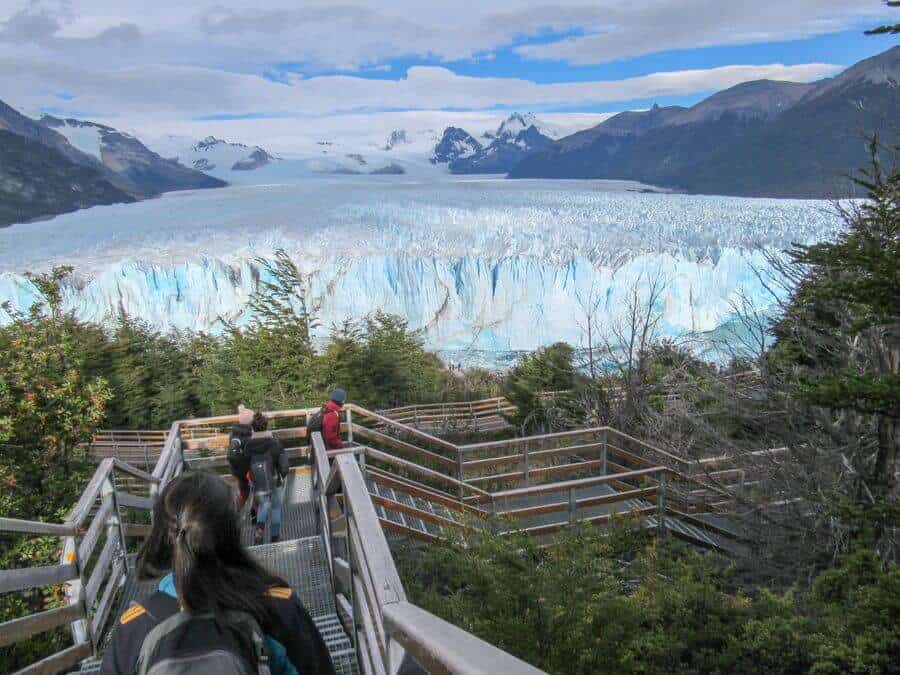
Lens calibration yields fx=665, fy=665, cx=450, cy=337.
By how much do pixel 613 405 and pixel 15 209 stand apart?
199 feet

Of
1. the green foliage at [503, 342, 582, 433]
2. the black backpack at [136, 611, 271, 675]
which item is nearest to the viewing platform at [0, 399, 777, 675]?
the black backpack at [136, 611, 271, 675]

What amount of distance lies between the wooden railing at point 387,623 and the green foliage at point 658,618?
1.04m

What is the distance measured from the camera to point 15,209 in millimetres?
55844

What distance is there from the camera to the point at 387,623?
135 cm

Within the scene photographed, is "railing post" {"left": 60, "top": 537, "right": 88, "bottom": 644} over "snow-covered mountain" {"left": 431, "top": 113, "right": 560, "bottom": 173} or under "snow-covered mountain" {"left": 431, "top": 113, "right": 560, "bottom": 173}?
under

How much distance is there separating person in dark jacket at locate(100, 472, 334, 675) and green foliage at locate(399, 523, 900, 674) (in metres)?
2.04

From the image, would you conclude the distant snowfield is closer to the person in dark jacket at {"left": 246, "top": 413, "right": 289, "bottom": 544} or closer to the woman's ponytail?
the person in dark jacket at {"left": 246, "top": 413, "right": 289, "bottom": 544}

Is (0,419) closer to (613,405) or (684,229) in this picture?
(613,405)

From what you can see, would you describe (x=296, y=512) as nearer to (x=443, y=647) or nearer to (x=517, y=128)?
(x=443, y=647)

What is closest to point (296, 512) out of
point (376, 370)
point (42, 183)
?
point (376, 370)

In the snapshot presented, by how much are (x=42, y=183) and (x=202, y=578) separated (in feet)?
237

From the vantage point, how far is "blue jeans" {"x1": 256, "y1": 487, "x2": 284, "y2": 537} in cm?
466

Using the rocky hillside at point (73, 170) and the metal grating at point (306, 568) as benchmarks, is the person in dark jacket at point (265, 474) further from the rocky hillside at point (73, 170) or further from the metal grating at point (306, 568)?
the rocky hillside at point (73, 170)

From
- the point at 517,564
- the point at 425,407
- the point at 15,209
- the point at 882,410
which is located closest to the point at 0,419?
the point at 517,564
